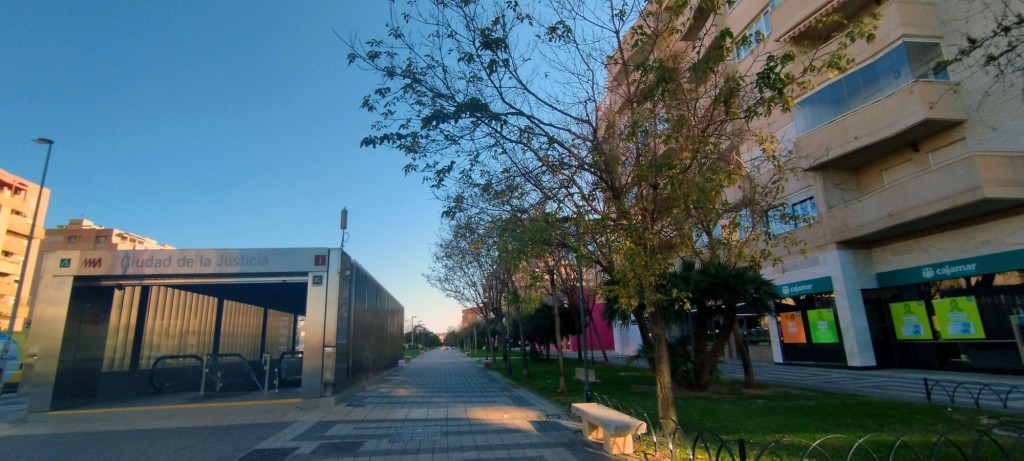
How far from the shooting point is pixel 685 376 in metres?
14.8

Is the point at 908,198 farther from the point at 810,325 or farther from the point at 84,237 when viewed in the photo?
the point at 84,237

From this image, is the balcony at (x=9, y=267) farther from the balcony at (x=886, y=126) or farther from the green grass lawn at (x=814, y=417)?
the balcony at (x=886, y=126)

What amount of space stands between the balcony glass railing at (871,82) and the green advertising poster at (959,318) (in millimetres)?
7645

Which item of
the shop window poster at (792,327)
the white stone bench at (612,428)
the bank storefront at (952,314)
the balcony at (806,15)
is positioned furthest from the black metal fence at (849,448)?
the shop window poster at (792,327)

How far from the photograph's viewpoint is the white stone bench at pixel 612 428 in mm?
6719

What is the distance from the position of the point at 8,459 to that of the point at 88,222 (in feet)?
270

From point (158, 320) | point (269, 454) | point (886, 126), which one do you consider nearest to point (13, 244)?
point (158, 320)

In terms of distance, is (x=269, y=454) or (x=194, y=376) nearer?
(x=269, y=454)

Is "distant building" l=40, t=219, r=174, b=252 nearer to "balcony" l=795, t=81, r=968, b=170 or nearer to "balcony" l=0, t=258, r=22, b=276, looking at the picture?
"balcony" l=0, t=258, r=22, b=276

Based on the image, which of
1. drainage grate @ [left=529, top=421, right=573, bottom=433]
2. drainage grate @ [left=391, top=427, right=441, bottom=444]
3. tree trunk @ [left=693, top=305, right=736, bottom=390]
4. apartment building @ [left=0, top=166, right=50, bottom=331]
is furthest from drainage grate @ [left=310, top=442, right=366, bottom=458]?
apartment building @ [left=0, top=166, right=50, bottom=331]

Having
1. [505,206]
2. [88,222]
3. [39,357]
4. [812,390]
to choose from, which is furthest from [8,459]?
[88,222]

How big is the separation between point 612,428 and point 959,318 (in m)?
17.3

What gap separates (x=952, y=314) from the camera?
17.1 meters

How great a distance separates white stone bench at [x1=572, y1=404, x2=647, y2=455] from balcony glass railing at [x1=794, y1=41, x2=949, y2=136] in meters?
16.3
